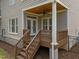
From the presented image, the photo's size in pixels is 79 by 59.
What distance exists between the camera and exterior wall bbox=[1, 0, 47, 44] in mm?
15619

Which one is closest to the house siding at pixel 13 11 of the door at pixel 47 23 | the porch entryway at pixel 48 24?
the porch entryway at pixel 48 24

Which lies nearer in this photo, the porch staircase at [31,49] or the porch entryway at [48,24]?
the porch staircase at [31,49]

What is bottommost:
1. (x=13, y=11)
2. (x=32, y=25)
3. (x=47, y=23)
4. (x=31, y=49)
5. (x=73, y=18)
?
(x=31, y=49)

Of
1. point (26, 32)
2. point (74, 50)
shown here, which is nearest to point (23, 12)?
point (26, 32)

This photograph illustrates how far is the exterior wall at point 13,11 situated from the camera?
1562cm

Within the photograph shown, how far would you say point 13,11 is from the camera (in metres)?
18.4

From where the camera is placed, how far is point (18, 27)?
54.0 feet

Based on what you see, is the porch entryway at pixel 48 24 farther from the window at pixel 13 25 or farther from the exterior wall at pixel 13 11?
the window at pixel 13 25

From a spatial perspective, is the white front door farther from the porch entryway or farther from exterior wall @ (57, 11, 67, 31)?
exterior wall @ (57, 11, 67, 31)

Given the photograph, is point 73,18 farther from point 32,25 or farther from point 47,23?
point 32,25

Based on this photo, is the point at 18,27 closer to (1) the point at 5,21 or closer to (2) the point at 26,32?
(2) the point at 26,32

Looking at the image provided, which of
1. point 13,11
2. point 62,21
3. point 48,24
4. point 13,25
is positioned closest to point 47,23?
point 48,24

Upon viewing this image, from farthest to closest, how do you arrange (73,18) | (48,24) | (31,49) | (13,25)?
(13,25) → (48,24) → (73,18) → (31,49)

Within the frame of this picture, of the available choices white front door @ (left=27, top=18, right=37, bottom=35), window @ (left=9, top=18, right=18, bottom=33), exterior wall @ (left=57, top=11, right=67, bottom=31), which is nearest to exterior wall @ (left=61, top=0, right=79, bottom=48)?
exterior wall @ (left=57, top=11, right=67, bottom=31)
